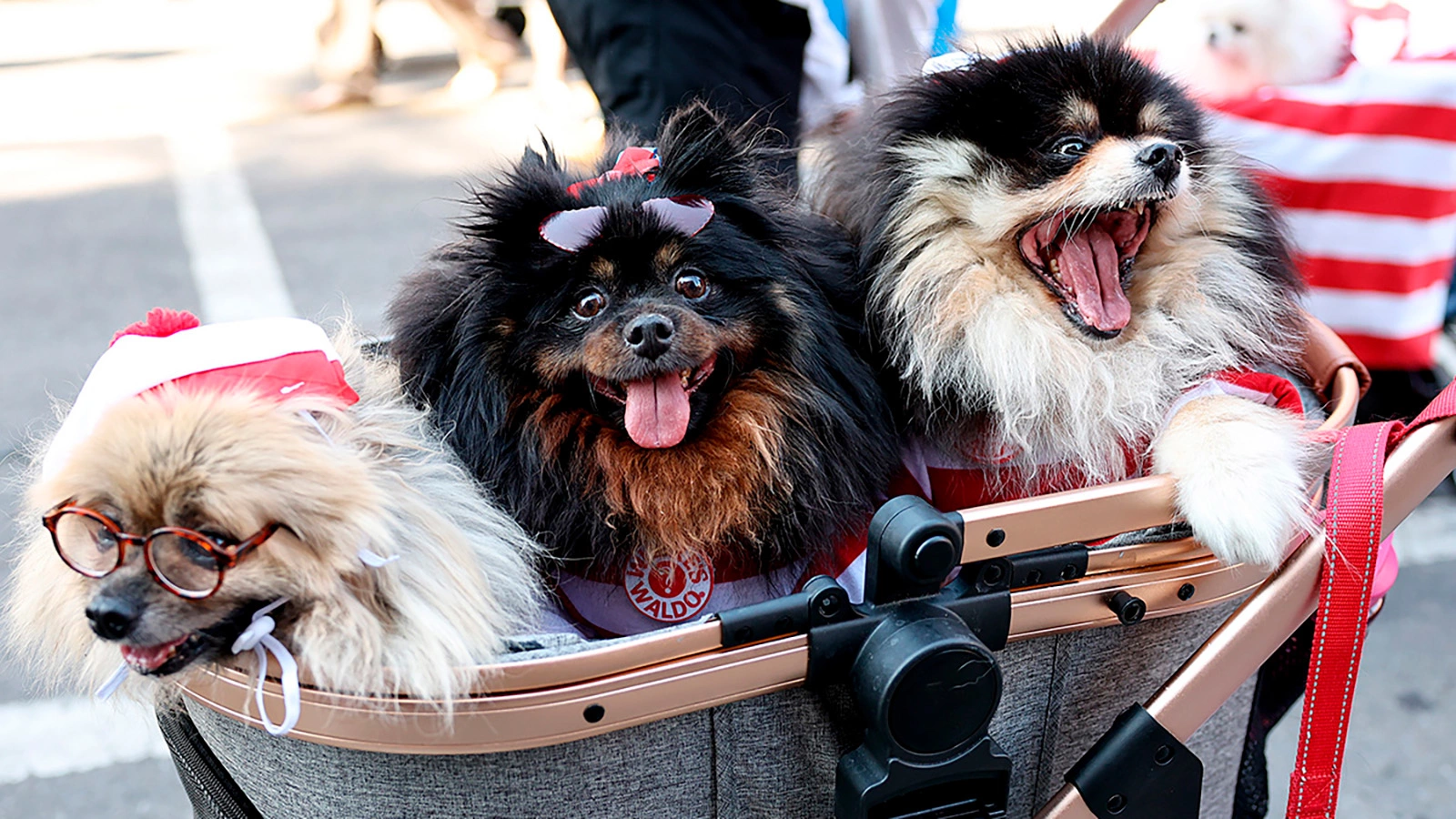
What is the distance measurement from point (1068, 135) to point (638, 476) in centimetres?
74

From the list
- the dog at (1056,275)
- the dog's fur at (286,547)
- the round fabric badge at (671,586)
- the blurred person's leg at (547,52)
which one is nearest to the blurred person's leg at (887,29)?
the dog at (1056,275)

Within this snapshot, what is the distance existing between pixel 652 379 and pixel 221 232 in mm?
4469

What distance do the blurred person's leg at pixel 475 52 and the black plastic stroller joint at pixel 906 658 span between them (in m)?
6.86

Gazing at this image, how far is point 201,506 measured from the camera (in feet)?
3.67

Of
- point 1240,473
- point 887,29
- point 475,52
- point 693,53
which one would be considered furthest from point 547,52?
point 1240,473

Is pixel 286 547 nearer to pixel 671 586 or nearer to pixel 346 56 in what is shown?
pixel 671 586

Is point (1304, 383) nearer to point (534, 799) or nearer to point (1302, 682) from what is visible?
point (1302, 682)

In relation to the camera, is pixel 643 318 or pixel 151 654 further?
pixel 643 318

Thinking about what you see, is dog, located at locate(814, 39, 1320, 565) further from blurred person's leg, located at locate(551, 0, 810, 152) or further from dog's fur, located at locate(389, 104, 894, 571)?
blurred person's leg, located at locate(551, 0, 810, 152)

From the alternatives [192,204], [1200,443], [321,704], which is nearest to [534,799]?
[321,704]

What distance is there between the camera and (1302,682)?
5.99ft

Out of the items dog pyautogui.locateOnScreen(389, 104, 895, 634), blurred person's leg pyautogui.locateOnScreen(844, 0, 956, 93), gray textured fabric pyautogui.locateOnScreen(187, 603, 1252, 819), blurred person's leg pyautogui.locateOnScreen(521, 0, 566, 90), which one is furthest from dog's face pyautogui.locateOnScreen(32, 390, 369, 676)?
blurred person's leg pyautogui.locateOnScreen(521, 0, 566, 90)

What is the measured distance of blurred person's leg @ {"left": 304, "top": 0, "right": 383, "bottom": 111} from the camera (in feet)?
24.3

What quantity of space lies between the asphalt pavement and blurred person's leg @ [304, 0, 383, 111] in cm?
18
